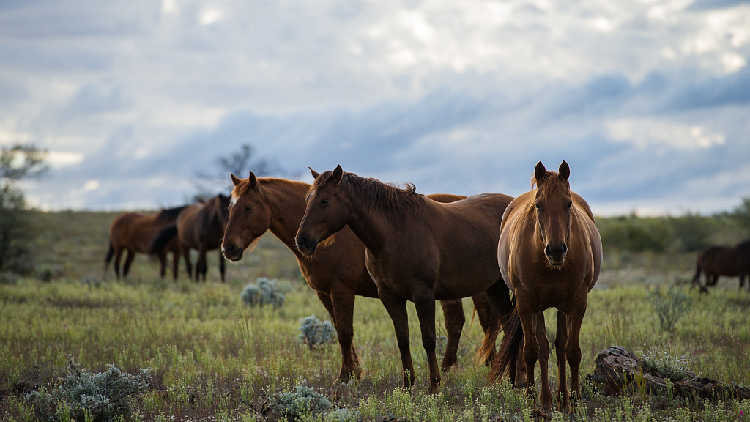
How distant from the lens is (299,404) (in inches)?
216

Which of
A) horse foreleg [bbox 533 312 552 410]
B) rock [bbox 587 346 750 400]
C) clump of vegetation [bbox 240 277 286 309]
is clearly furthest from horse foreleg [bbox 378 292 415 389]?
clump of vegetation [bbox 240 277 286 309]

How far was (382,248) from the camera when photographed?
6.04m

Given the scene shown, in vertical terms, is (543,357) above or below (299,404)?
above

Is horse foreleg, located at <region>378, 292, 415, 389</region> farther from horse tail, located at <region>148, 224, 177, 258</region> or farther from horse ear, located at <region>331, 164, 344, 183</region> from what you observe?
horse tail, located at <region>148, 224, 177, 258</region>

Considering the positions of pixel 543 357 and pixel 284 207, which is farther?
pixel 284 207

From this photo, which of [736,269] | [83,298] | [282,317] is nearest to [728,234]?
[736,269]

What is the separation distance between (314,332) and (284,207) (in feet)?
9.10

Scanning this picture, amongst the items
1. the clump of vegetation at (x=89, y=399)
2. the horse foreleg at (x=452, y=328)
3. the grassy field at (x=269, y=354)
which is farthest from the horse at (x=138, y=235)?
the horse foreleg at (x=452, y=328)

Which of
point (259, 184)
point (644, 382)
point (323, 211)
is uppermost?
point (259, 184)

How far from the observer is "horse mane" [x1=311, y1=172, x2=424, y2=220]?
19.8 ft

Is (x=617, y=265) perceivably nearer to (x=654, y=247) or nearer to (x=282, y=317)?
(x=654, y=247)

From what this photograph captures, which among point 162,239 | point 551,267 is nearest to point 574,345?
point 551,267

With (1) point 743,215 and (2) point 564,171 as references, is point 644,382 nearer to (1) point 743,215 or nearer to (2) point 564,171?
(2) point 564,171

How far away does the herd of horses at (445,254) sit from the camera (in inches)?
212
